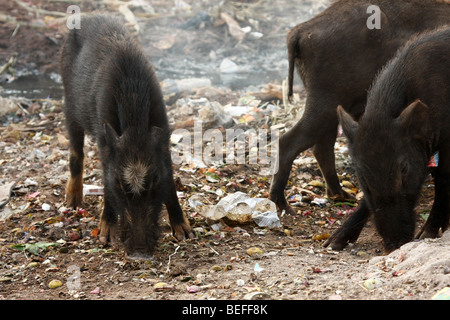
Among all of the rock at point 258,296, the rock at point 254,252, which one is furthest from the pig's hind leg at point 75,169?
the rock at point 258,296

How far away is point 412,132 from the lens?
14.4 ft

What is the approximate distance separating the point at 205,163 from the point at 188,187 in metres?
0.79

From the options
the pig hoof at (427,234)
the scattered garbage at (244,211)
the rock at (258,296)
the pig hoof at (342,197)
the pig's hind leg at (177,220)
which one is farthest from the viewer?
the pig hoof at (342,197)

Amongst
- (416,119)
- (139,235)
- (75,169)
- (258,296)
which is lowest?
(258,296)

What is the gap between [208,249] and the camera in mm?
4945

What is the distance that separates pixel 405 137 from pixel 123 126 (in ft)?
6.41

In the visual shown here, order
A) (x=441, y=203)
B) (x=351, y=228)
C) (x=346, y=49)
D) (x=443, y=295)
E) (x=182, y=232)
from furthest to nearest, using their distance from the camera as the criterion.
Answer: (x=346, y=49) → (x=182, y=232) → (x=351, y=228) → (x=441, y=203) → (x=443, y=295)

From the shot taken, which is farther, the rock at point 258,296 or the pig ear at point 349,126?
the pig ear at point 349,126

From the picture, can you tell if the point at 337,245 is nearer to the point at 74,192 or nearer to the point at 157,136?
the point at 157,136

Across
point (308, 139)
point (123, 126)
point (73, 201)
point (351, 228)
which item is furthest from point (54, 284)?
point (308, 139)

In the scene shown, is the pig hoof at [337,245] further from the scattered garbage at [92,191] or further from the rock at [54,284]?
the scattered garbage at [92,191]

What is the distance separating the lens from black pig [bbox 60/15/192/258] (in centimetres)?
441

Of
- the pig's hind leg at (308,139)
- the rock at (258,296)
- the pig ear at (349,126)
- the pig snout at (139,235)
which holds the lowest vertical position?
the rock at (258,296)

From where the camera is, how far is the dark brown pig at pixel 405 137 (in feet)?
14.2
